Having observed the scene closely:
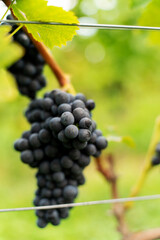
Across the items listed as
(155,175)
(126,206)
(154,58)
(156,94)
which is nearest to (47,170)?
(126,206)

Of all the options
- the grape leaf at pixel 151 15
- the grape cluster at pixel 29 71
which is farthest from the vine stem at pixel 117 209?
the grape leaf at pixel 151 15

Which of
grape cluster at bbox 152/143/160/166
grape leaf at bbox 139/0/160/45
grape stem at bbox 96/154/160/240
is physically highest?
grape leaf at bbox 139/0/160/45

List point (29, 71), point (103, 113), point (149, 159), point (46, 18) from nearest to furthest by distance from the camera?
point (46, 18)
point (29, 71)
point (149, 159)
point (103, 113)

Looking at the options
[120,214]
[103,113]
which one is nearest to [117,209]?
[120,214]

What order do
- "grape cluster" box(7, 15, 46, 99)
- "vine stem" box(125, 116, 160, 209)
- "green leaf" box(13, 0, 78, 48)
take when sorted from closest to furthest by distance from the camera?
"green leaf" box(13, 0, 78, 48), "grape cluster" box(7, 15, 46, 99), "vine stem" box(125, 116, 160, 209)

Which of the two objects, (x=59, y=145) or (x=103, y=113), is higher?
(x=59, y=145)

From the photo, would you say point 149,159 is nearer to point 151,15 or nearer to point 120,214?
point 120,214

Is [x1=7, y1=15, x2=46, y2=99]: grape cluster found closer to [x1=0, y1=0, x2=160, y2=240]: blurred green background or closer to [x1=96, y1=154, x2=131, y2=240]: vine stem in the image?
[x1=96, y1=154, x2=131, y2=240]: vine stem

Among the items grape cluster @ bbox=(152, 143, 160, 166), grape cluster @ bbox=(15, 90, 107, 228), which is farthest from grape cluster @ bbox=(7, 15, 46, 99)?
grape cluster @ bbox=(152, 143, 160, 166)
